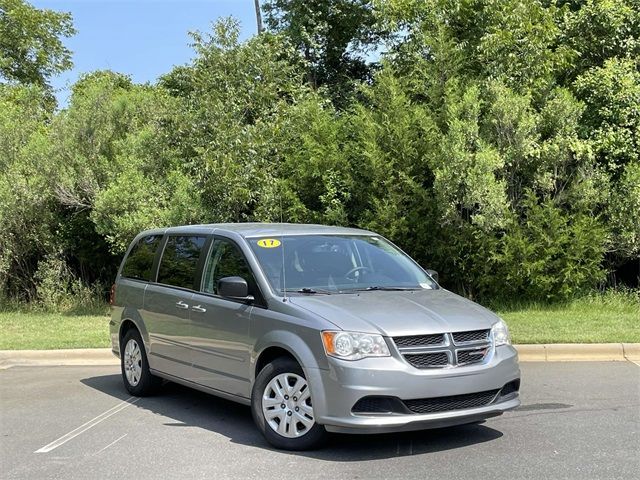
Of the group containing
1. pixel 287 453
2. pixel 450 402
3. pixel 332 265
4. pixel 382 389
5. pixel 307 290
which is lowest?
pixel 287 453

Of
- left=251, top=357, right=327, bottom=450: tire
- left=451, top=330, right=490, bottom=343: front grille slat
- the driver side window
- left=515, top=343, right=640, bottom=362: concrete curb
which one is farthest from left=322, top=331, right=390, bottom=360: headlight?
left=515, top=343, right=640, bottom=362: concrete curb

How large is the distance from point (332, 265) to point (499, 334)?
1.61 meters

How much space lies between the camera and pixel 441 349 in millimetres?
5344

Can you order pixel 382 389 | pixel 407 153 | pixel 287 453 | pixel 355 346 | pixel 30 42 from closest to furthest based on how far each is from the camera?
1. pixel 382 389
2. pixel 355 346
3. pixel 287 453
4. pixel 407 153
5. pixel 30 42

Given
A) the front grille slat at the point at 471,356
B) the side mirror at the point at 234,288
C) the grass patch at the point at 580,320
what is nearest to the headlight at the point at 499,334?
the front grille slat at the point at 471,356

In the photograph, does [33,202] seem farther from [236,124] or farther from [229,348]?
[229,348]

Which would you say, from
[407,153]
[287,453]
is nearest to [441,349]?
[287,453]

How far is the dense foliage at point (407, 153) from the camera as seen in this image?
12.6 metres

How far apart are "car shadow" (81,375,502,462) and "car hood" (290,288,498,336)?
3.21 feet

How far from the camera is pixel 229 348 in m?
6.26

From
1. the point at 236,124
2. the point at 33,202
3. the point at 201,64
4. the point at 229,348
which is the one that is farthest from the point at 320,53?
the point at 229,348

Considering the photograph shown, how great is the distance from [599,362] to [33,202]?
11856 mm

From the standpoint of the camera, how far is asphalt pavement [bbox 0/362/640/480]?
5.16m

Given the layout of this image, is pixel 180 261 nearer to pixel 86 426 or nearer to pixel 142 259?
pixel 142 259
